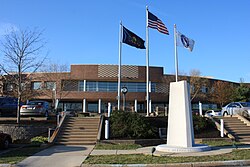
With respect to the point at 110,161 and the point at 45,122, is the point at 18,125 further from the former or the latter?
the point at 110,161

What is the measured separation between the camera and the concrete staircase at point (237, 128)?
1946cm

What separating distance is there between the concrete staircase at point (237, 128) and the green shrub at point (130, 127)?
5.53 m

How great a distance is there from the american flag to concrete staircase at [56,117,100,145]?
9027 millimetres

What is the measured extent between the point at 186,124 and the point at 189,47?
37.5 feet

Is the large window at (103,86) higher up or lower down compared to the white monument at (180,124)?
higher up

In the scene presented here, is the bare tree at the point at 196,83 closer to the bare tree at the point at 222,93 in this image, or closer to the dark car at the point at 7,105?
the bare tree at the point at 222,93

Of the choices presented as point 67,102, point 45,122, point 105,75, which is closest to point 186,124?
point 45,122

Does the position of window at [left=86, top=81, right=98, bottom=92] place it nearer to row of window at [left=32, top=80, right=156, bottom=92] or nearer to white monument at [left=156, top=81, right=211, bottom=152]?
row of window at [left=32, top=80, right=156, bottom=92]

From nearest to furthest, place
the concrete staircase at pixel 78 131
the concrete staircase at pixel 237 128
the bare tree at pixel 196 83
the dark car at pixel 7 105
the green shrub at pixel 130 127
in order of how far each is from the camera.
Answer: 1. the concrete staircase at pixel 78 131
2. the green shrub at pixel 130 127
3. the concrete staircase at pixel 237 128
4. the dark car at pixel 7 105
5. the bare tree at pixel 196 83

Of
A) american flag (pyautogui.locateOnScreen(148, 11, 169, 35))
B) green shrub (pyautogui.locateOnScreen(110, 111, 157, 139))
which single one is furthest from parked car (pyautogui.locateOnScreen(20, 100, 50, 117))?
american flag (pyautogui.locateOnScreen(148, 11, 169, 35))

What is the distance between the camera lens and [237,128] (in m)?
21.6

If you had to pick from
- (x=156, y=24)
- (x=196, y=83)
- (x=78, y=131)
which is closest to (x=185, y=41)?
(x=156, y=24)

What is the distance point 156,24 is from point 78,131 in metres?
11.2

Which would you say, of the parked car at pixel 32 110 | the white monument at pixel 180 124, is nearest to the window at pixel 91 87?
the parked car at pixel 32 110
